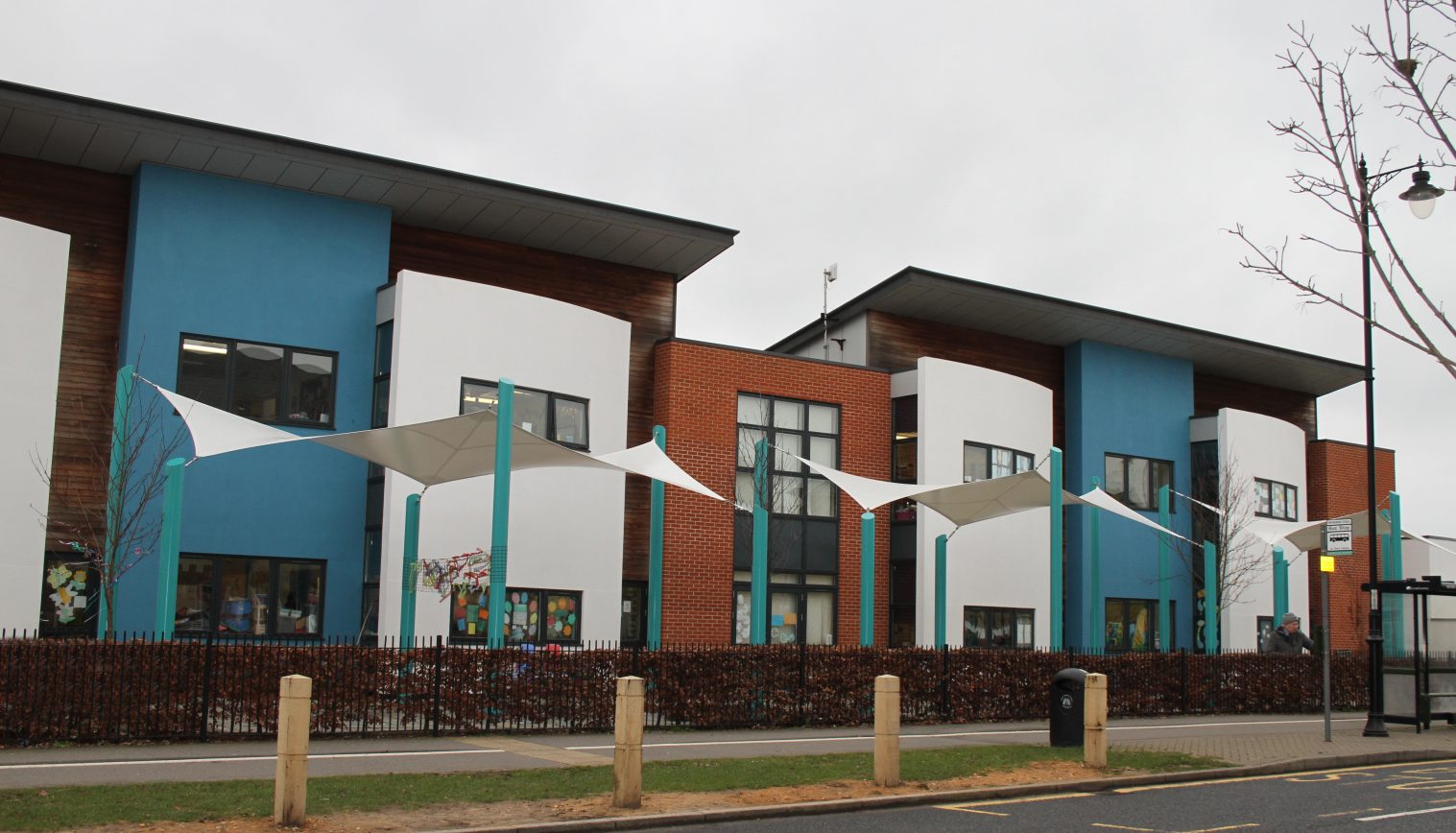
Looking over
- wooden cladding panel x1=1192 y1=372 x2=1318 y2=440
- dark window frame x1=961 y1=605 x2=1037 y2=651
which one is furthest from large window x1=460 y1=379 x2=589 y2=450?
wooden cladding panel x1=1192 y1=372 x2=1318 y2=440

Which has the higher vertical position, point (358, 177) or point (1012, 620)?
point (358, 177)

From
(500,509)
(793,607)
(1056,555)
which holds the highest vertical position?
(500,509)

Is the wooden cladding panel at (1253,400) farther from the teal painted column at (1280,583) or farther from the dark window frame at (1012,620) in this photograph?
the dark window frame at (1012,620)

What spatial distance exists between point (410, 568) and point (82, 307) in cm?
659

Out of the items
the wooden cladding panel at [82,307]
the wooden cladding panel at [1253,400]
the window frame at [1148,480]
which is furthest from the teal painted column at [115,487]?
the wooden cladding panel at [1253,400]

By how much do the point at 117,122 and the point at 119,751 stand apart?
1023 cm

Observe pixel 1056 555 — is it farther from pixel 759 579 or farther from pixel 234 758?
pixel 234 758

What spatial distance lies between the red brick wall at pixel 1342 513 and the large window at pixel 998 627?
1012cm

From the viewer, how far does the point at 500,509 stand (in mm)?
17609

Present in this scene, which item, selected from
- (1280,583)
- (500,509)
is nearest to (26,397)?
(500,509)

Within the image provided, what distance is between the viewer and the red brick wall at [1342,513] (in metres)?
34.2

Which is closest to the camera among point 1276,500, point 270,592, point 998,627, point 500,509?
point 500,509

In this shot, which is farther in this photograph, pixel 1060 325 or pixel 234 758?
pixel 1060 325

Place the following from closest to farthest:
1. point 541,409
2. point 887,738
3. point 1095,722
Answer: point 887,738
point 1095,722
point 541,409
